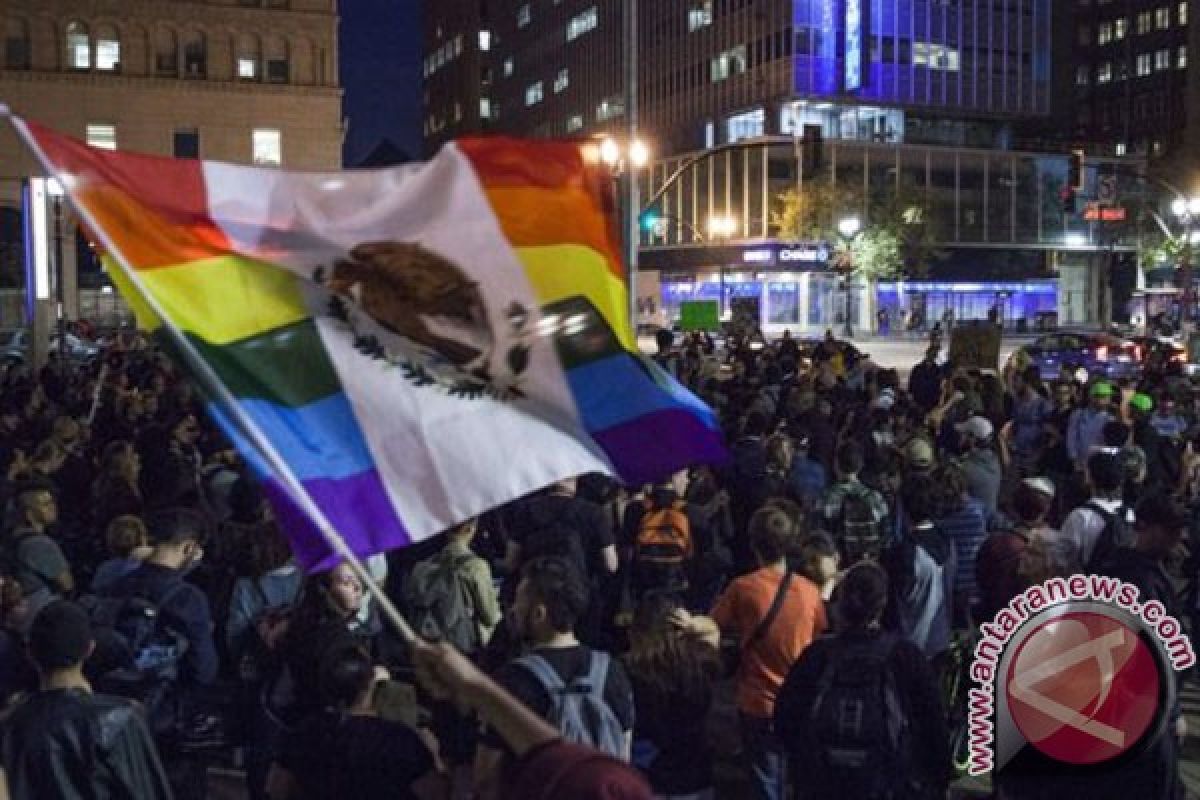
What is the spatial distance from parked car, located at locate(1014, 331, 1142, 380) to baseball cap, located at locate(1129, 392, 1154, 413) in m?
19.7

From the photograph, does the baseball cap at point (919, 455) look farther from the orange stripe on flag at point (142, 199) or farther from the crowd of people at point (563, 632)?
the orange stripe on flag at point (142, 199)

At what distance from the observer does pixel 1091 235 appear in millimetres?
82062

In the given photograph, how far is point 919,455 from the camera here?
8.77 meters

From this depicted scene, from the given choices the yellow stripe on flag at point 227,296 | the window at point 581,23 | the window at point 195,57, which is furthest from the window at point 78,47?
the yellow stripe on flag at point 227,296

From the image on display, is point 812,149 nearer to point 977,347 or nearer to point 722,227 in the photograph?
point 977,347

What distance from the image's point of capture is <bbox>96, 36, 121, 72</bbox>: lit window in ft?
215

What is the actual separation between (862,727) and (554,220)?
7.21 feet

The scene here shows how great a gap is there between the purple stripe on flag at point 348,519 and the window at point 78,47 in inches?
2658

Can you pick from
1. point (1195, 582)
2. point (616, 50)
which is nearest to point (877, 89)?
point (616, 50)

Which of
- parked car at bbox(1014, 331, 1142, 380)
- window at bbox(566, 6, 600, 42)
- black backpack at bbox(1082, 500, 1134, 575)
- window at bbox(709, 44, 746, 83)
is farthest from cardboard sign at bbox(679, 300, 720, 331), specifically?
window at bbox(566, 6, 600, 42)

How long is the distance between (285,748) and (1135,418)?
9902mm

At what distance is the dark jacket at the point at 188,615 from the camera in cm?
552

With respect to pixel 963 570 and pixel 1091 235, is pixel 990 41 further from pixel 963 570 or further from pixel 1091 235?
pixel 963 570

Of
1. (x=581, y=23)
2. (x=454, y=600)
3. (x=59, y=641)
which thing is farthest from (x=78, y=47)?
(x=59, y=641)
